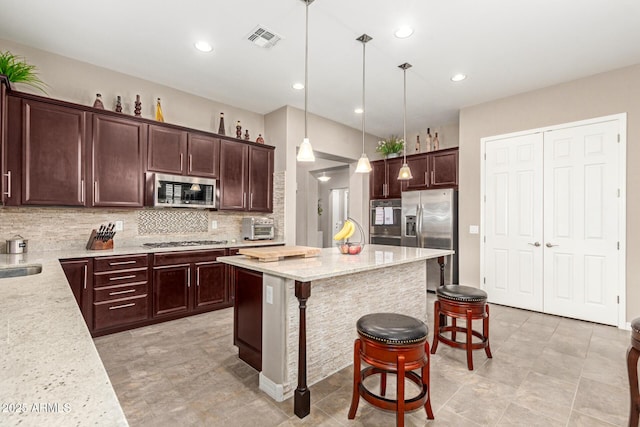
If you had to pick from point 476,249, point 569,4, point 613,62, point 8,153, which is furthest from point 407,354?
point 613,62

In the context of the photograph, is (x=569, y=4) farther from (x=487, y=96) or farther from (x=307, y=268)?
(x=307, y=268)

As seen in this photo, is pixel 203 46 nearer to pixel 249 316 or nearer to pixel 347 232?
pixel 347 232

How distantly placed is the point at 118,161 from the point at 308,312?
287 cm

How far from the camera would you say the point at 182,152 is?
13.2 ft

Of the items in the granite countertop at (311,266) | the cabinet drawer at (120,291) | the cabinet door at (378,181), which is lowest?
the cabinet drawer at (120,291)

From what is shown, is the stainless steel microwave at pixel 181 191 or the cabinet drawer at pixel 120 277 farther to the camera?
the stainless steel microwave at pixel 181 191

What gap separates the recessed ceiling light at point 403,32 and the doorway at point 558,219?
2.37 m

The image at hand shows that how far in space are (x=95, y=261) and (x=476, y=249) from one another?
16.1 ft

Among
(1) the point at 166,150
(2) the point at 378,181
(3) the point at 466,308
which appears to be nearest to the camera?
(3) the point at 466,308

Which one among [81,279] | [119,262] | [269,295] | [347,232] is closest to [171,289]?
[119,262]

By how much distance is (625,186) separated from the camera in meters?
3.49

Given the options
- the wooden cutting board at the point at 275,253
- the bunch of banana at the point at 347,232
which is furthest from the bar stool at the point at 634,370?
the wooden cutting board at the point at 275,253

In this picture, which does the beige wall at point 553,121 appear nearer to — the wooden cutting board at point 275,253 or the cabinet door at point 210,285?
the wooden cutting board at point 275,253

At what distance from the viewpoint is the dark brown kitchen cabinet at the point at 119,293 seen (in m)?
3.14
